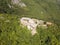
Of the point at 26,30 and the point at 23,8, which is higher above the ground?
the point at 26,30

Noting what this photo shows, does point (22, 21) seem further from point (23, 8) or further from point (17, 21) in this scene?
point (23, 8)

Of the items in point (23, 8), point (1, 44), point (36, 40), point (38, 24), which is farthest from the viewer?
point (23, 8)

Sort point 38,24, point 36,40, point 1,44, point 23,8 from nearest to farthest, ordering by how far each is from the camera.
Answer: point 1,44, point 36,40, point 38,24, point 23,8

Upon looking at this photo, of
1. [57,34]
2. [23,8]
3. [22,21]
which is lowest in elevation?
[23,8]

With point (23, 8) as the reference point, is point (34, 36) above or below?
above

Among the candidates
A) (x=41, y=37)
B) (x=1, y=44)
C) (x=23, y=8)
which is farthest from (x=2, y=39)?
(x=23, y=8)

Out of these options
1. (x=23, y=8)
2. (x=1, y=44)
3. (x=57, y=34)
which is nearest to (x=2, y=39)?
(x=1, y=44)

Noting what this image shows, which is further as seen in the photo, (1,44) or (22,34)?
(22,34)

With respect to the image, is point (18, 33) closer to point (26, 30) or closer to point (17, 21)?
point (26, 30)

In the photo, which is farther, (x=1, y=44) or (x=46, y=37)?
(x=46, y=37)
